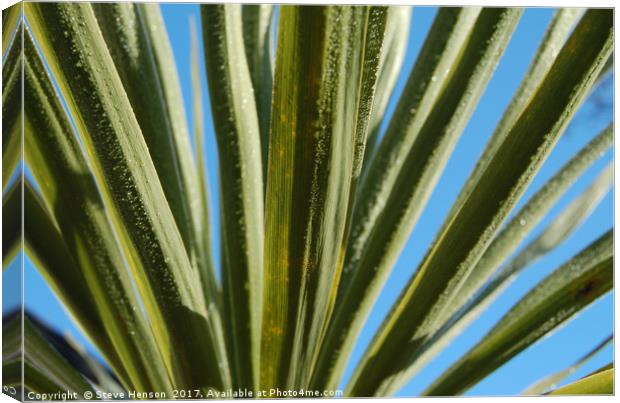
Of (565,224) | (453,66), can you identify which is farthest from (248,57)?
(565,224)

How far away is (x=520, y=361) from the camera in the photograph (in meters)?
1.32

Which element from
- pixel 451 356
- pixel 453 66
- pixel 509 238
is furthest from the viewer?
pixel 451 356

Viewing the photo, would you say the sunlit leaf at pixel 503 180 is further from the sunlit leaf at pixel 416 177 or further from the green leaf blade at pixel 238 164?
the green leaf blade at pixel 238 164

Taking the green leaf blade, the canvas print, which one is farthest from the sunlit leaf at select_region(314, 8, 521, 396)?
the green leaf blade

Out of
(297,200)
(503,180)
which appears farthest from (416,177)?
(297,200)

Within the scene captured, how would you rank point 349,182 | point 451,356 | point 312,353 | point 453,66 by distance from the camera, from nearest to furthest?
point 349,182
point 312,353
point 453,66
point 451,356

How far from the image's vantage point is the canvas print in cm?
75

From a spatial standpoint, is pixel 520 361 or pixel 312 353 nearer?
pixel 312 353

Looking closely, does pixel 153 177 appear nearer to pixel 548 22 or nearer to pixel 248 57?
pixel 248 57

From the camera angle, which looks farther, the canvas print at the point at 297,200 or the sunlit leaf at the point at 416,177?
the sunlit leaf at the point at 416,177

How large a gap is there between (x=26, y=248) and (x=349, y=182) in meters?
0.58

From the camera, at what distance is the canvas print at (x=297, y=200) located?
75 cm

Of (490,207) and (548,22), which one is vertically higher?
(548,22)

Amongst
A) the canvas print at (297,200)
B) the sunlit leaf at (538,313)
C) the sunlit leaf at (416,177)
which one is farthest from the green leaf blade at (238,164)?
the sunlit leaf at (538,313)
